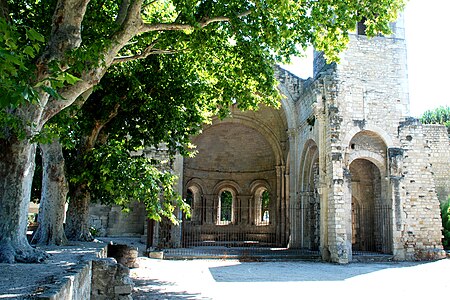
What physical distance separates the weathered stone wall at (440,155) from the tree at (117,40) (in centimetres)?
1531

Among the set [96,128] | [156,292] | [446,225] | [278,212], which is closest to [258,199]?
[278,212]

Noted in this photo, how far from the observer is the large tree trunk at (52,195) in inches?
398

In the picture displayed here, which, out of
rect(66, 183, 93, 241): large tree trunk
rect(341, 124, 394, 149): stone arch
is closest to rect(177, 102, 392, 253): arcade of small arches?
rect(341, 124, 394, 149): stone arch

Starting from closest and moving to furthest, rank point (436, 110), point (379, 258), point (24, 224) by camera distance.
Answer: point (24, 224)
point (379, 258)
point (436, 110)

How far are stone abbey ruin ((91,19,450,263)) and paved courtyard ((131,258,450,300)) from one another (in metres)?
1.82

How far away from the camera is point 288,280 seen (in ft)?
35.6

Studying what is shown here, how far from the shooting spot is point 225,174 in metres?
27.4

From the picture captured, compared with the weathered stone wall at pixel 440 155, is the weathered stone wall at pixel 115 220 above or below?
below

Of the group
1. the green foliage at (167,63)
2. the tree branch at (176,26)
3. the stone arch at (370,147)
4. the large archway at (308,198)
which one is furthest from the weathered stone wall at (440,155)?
the tree branch at (176,26)

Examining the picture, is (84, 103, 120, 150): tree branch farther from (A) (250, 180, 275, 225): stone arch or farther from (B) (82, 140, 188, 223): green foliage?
(A) (250, 180, 275, 225): stone arch

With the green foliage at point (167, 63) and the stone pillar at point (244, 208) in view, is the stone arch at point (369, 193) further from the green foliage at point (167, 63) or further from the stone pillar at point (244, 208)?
the stone pillar at point (244, 208)

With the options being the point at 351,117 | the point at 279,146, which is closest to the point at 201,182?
the point at 279,146

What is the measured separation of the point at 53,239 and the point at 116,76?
15.5 feet

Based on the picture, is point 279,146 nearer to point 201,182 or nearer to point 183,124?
point 201,182
